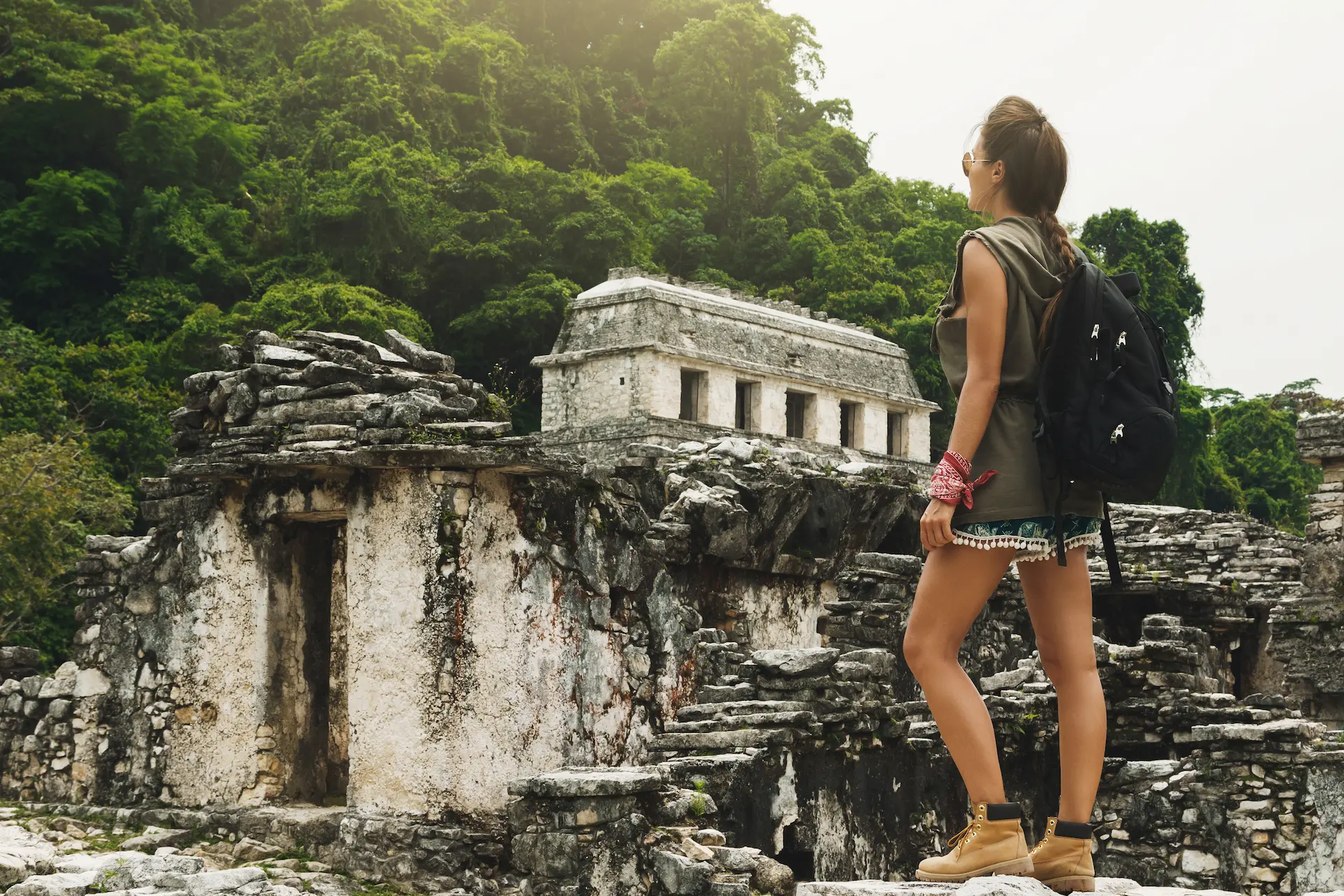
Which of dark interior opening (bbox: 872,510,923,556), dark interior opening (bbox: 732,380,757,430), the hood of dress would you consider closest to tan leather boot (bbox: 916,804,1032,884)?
the hood of dress

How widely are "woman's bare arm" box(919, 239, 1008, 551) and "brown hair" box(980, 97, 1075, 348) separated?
14.1 inches

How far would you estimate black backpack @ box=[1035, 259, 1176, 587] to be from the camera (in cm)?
378

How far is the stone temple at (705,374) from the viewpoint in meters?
29.0

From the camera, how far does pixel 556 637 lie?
32.6ft

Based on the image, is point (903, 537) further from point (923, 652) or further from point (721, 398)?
point (923, 652)

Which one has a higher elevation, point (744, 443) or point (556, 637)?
point (744, 443)

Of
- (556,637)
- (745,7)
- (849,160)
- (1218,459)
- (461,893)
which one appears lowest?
(461,893)

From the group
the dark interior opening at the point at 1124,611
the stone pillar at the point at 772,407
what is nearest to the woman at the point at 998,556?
the dark interior opening at the point at 1124,611

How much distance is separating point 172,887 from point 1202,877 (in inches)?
215

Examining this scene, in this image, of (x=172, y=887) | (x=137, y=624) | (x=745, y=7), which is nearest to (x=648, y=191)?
(x=745, y=7)

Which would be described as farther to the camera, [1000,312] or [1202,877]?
[1202,877]

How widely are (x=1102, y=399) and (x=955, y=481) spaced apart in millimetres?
426

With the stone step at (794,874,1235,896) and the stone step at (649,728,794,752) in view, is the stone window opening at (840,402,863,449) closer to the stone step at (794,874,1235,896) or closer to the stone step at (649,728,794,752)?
the stone step at (649,728,794,752)

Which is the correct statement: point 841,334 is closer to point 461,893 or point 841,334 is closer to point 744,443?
point 744,443
